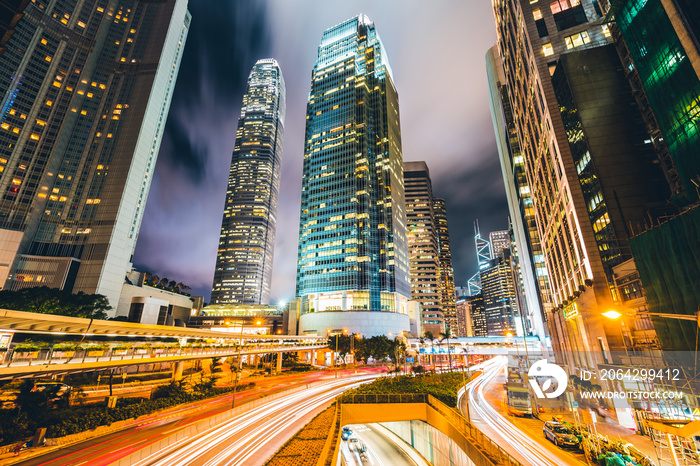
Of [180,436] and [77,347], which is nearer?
[180,436]

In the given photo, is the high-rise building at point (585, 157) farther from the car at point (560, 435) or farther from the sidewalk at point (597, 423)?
the car at point (560, 435)

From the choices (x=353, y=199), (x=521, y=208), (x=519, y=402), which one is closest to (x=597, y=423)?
(x=519, y=402)

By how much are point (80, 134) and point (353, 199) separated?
115 m

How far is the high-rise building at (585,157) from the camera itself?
41.2 metres

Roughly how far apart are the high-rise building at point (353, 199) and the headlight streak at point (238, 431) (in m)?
81.6

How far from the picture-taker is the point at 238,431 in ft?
92.3

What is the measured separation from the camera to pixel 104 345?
3189cm

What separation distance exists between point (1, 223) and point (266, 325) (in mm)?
113685

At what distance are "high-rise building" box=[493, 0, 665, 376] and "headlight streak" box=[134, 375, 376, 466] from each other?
1663 inches

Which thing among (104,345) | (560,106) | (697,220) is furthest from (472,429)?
(560,106)

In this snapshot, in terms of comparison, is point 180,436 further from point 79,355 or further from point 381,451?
point 381,451

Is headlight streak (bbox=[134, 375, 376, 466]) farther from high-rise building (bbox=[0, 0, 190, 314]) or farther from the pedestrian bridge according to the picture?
high-rise building (bbox=[0, 0, 190, 314])

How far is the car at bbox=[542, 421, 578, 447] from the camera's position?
75.7 feet

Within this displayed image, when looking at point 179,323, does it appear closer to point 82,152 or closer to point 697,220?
point 82,152
